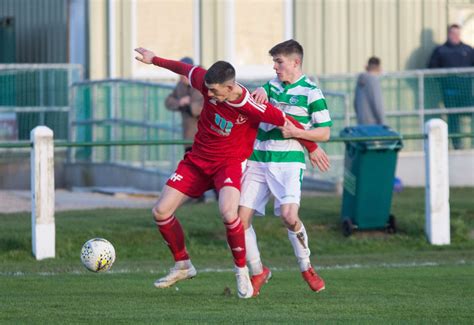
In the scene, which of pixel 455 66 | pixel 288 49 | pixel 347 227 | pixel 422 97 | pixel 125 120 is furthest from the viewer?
pixel 455 66

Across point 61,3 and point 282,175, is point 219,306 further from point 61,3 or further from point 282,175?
point 61,3

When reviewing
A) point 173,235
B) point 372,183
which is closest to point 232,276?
point 173,235

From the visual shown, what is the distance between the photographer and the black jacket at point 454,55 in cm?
2264

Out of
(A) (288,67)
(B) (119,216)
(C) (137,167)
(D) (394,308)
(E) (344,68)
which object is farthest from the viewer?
(E) (344,68)

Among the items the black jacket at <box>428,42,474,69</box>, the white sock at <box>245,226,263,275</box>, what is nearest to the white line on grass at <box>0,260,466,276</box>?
the white sock at <box>245,226,263,275</box>

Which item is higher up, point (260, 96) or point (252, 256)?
point (260, 96)

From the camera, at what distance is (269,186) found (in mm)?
10945

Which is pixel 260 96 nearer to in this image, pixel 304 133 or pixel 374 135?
pixel 304 133

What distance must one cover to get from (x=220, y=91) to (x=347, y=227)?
19.9 feet

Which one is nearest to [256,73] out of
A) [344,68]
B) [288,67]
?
[344,68]

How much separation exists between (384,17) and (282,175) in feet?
43.7

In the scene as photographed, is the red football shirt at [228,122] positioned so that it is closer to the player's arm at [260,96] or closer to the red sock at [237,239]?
the player's arm at [260,96]

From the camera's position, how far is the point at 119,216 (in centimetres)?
Result: 1659

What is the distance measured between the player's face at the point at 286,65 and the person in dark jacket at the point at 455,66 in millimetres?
11528
